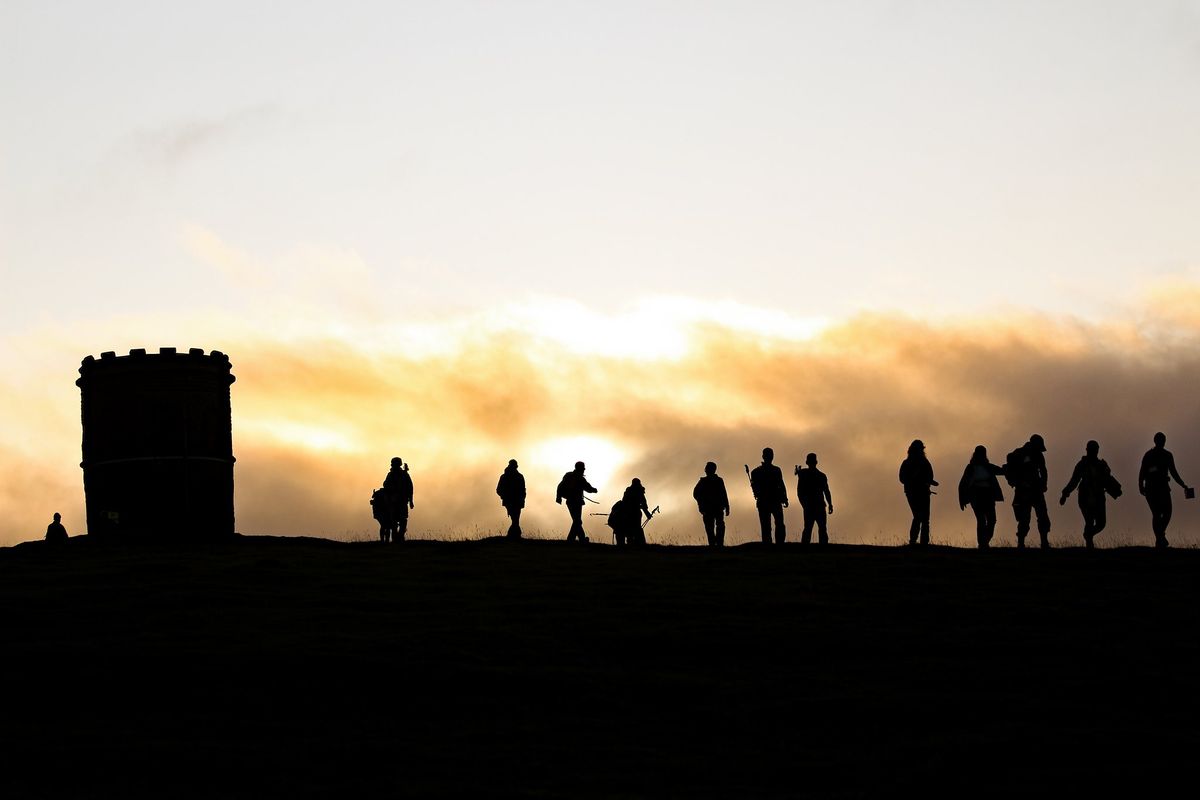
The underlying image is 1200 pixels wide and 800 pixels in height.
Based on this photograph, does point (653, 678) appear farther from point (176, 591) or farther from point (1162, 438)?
point (1162, 438)

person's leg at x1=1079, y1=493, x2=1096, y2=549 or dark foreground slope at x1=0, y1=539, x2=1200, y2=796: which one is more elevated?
person's leg at x1=1079, y1=493, x2=1096, y2=549

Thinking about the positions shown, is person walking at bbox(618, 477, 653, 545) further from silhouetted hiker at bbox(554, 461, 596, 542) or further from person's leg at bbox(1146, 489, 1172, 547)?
person's leg at bbox(1146, 489, 1172, 547)

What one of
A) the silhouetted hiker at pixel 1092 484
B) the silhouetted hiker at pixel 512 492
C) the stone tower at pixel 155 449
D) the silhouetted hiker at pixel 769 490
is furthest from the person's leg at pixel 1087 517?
the stone tower at pixel 155 449

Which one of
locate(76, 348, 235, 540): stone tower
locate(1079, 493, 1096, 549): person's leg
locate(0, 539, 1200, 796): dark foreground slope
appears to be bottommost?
locate(0, 539, 1200, 796): dark foreground slope

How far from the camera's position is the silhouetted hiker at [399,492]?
41.6m

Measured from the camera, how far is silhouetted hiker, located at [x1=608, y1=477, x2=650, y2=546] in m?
39.1

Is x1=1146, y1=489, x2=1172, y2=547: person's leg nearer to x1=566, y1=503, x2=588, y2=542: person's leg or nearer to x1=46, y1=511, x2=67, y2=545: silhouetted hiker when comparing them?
x1=566, y1=503, x2=588, y2=542: person's leg

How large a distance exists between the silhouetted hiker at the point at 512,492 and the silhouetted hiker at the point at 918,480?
9241mm

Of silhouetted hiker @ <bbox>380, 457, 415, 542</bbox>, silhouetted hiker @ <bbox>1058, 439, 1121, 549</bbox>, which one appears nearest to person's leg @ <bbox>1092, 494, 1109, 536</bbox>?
silhouetted hiker @ <bbox>1058, 439, 1121, 549</bbox>

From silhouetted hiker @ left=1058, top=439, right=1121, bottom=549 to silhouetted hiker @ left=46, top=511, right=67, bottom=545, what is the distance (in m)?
21.3

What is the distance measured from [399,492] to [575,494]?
14.2ft

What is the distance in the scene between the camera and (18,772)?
16750mm

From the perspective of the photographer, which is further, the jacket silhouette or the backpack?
the jacket silhouette

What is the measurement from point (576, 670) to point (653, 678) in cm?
95
